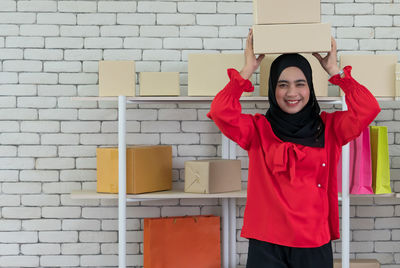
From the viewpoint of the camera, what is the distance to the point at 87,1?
2.92 m

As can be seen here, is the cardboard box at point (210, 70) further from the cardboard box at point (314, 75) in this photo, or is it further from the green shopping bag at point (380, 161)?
the green shopping bag at point (380, 161)

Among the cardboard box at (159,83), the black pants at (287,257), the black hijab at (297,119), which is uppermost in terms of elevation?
the cardboard box at (159,83)

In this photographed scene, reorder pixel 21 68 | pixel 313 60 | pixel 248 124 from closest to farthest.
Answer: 1. pixel 248 124
2. pixel 313 60
3. pixel 21 68

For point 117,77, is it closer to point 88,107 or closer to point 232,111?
point 88,107

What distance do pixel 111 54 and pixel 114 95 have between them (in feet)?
1.59

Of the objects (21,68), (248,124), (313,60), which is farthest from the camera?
(21,68)

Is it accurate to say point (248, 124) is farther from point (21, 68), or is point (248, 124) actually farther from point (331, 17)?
point (21, 68)

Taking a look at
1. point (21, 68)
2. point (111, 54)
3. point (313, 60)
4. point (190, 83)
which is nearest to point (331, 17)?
Answer: point (313, 60)

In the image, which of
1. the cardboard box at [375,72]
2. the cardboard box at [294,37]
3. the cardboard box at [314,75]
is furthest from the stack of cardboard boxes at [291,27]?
the cardboard box at [375,72]

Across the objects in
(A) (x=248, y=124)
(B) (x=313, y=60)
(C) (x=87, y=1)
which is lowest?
(A) (x=248, y=124)

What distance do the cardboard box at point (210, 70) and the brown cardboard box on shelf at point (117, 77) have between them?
12.8 inches

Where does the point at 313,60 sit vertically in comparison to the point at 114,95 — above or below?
above

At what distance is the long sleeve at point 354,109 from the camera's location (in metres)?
1.86

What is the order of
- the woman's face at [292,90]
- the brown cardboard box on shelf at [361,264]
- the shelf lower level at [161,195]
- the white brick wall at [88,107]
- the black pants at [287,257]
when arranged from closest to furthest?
the black pants at [287,257]
the woman's face at [292,90]
the shelf lower level at [161,195]
the brown cardboard box on shelf at [361,264]
the white brick wall at [88,107]
